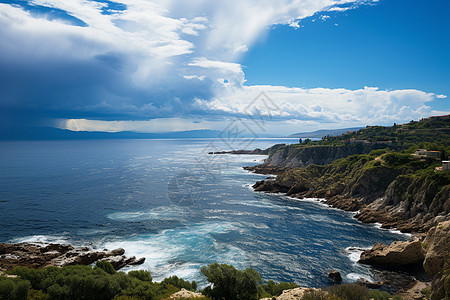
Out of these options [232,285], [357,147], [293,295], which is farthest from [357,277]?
[357,147]

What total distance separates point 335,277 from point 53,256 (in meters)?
35.4

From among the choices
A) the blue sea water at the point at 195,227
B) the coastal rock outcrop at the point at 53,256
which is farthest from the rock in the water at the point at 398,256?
the coastal rock outcrop at the point at 53,256

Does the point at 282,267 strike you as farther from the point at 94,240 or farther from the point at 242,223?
the point at 94,240

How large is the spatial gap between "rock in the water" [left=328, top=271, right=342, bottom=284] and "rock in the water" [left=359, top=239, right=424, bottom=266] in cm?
683

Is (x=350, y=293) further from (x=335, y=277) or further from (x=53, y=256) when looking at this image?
(x=53, y=256)

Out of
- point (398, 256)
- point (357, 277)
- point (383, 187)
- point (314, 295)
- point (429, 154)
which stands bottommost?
point (357, 277)

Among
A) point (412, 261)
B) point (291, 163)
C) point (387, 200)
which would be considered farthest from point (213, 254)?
point (291, 163)

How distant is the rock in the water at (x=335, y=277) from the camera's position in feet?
103

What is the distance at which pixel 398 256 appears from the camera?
35062 millimetres

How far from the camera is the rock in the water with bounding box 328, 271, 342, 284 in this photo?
3128 cm

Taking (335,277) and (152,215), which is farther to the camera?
(152,215)

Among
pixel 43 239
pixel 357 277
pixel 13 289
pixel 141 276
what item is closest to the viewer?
pixel 13 289

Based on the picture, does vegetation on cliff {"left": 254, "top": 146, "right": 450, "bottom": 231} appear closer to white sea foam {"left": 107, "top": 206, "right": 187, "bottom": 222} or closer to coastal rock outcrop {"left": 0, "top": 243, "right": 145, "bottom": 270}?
white sea foam {"left": 107, "top": 206, "right": 187, "bottom": 222}

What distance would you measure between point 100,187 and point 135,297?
67626 millimetres
